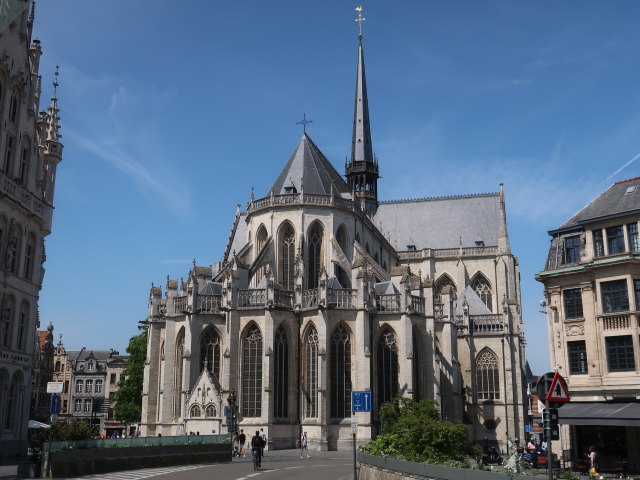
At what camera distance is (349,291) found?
4284 cm

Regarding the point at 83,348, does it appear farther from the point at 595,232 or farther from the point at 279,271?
the point at 595,232

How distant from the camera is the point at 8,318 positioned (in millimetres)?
29203

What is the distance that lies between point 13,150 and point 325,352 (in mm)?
20797

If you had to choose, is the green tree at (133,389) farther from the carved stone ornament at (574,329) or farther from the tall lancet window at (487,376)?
Result: the carved stone ornament at (574,329)

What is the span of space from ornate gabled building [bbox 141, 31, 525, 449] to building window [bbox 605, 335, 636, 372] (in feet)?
55.9

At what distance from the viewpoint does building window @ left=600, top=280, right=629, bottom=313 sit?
2629cm

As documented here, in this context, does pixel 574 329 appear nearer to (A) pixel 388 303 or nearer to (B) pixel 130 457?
(A) pixel 388 303

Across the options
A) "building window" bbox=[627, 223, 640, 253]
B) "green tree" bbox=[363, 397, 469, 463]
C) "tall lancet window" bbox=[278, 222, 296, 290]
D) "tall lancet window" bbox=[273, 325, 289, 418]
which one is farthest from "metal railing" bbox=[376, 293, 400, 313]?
"green tree" bbox=[363, 397, 469, 463]

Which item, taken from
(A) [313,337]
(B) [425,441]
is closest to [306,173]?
(A) [313,337]

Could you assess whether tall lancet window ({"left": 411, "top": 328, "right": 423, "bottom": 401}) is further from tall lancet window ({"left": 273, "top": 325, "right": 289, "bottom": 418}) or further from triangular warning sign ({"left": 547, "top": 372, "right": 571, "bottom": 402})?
triangular warning sign ({"left": 547, "top": 372, "right": 571, "bottom": 402})

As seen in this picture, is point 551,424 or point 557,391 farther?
point 557,391

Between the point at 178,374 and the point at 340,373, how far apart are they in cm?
1091

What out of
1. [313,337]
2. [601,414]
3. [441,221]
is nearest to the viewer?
[601,414]

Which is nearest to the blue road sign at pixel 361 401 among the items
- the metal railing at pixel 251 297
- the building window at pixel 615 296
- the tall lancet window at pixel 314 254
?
the building window at pixel 615 296
